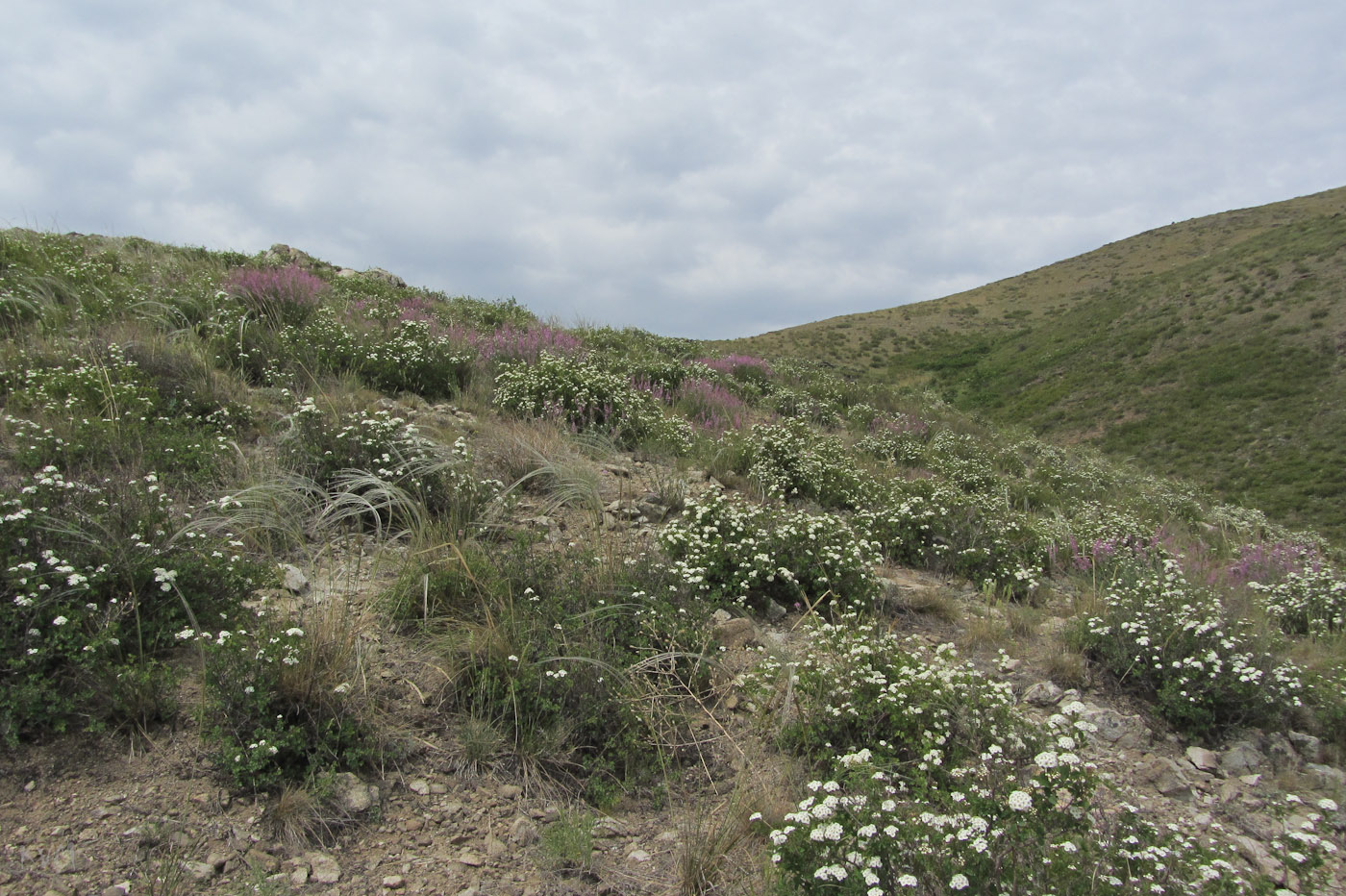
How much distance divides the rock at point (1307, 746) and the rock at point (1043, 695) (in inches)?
44.8

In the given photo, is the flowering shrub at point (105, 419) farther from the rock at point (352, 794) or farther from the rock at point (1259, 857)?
the rock at point (1259, 857)

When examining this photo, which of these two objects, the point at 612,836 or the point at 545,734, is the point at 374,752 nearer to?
the point at 545,734

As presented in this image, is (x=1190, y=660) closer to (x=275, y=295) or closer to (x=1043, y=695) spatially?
(x=1043, y=695)

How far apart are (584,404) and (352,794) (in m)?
4.59

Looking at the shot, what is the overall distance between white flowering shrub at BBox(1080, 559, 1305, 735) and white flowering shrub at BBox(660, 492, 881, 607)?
1436mm

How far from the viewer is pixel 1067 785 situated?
6.69 feet

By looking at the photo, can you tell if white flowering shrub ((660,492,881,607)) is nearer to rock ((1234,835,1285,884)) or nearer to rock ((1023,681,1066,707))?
rock ((1023,681,1066,707))

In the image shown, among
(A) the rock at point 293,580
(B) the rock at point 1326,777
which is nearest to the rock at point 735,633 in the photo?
(A) the rock at point 293,580

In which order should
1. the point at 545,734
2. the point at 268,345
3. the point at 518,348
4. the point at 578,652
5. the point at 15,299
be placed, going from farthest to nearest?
the point at 518,348 → the point at 268,345 → the point at 15,299 → the point at 578,652 → the point at 545,734

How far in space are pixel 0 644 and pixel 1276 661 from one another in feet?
20.0

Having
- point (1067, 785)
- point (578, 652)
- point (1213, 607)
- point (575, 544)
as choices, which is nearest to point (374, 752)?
point (578, 652)

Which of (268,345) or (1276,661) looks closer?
(1276,661)

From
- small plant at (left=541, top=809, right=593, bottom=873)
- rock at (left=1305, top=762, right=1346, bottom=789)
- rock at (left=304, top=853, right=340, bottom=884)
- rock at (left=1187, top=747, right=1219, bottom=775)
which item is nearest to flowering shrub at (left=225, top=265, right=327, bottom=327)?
rock at (left=304, top=853, right=340, bottom=884)

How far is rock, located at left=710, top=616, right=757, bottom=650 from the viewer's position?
381 cm
